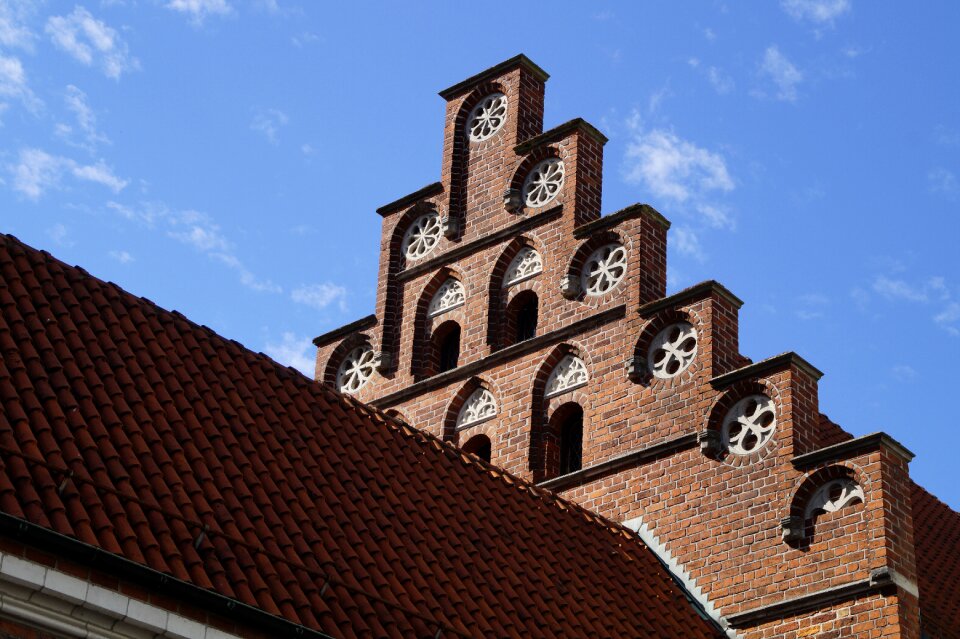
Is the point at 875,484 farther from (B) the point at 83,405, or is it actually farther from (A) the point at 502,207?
(B) the point at 83,405

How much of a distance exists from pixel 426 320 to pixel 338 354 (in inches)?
52.4

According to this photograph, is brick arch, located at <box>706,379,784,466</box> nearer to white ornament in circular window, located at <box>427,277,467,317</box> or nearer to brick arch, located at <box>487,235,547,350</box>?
brick arch, located at <box>487,235,547,350</box>

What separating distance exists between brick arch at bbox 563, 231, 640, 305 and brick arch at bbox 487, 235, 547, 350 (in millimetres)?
485

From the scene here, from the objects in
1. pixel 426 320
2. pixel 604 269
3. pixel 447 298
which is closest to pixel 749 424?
pixel 604 269

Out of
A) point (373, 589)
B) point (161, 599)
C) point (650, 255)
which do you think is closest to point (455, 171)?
point (650, 255)

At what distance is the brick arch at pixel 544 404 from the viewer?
20.9m

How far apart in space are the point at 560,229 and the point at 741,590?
549 cm

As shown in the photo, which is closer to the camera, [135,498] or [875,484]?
[135,498]

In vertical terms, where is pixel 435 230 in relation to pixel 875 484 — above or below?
above

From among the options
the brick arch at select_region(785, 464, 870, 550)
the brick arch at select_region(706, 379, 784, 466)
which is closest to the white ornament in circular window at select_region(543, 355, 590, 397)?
the brick arch at select_region(706, 379, 784, 466)

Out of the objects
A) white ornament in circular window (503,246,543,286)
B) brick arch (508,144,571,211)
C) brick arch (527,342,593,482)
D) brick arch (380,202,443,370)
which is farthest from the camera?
brick arch (380,202,443,370)

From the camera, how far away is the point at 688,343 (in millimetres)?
20312

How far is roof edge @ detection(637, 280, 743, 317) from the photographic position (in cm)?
2011

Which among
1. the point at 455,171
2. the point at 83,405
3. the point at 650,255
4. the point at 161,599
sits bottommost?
the point at 161,599
